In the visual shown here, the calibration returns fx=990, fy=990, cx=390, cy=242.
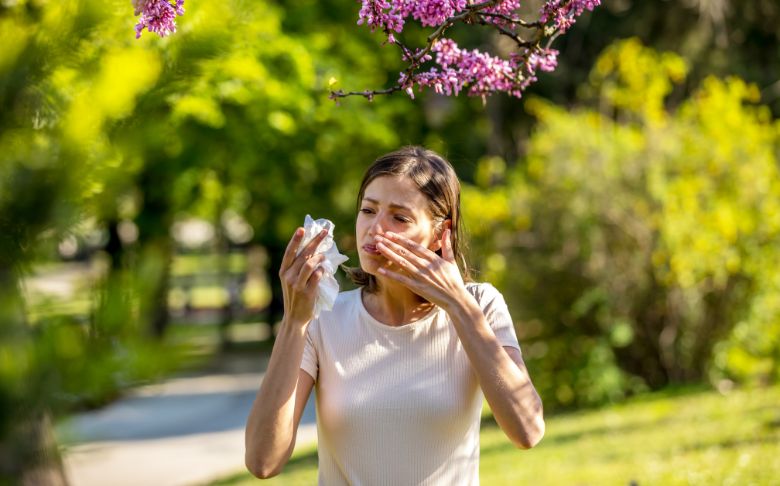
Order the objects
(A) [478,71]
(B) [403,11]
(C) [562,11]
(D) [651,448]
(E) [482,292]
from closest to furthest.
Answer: (E) [482,292], (B) [403,11], (C) [562,11], (A) [478,71], (D) [651,448]

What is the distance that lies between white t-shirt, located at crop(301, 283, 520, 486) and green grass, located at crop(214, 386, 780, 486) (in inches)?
162

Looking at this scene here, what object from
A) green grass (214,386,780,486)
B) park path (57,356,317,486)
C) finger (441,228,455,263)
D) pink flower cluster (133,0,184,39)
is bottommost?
park path (57,356,317,486)

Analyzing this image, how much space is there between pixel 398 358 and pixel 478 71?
1.02 m

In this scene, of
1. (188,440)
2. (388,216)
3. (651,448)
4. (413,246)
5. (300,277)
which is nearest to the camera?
(300,277)

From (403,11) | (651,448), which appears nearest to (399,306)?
(403,11)

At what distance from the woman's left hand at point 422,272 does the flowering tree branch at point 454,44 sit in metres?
0.58

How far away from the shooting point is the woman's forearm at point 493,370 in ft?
7.54

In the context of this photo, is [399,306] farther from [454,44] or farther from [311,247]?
[454,44]

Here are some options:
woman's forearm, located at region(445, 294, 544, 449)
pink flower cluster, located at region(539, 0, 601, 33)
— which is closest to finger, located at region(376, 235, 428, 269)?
woman's forearm, located at region(445, 294, 544, 449)

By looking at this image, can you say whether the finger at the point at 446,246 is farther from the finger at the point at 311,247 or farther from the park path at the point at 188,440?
the park path at the point at 188,440

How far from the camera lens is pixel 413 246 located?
92.1 inches

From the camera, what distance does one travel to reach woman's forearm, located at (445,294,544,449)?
7.54ft

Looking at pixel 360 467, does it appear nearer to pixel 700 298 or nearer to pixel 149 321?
pixel 149 321

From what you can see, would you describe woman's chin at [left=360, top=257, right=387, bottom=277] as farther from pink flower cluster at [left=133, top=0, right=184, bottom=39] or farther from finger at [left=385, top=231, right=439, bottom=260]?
pink flower cluster at [left=133, top=0, right=184, bottom=39]
